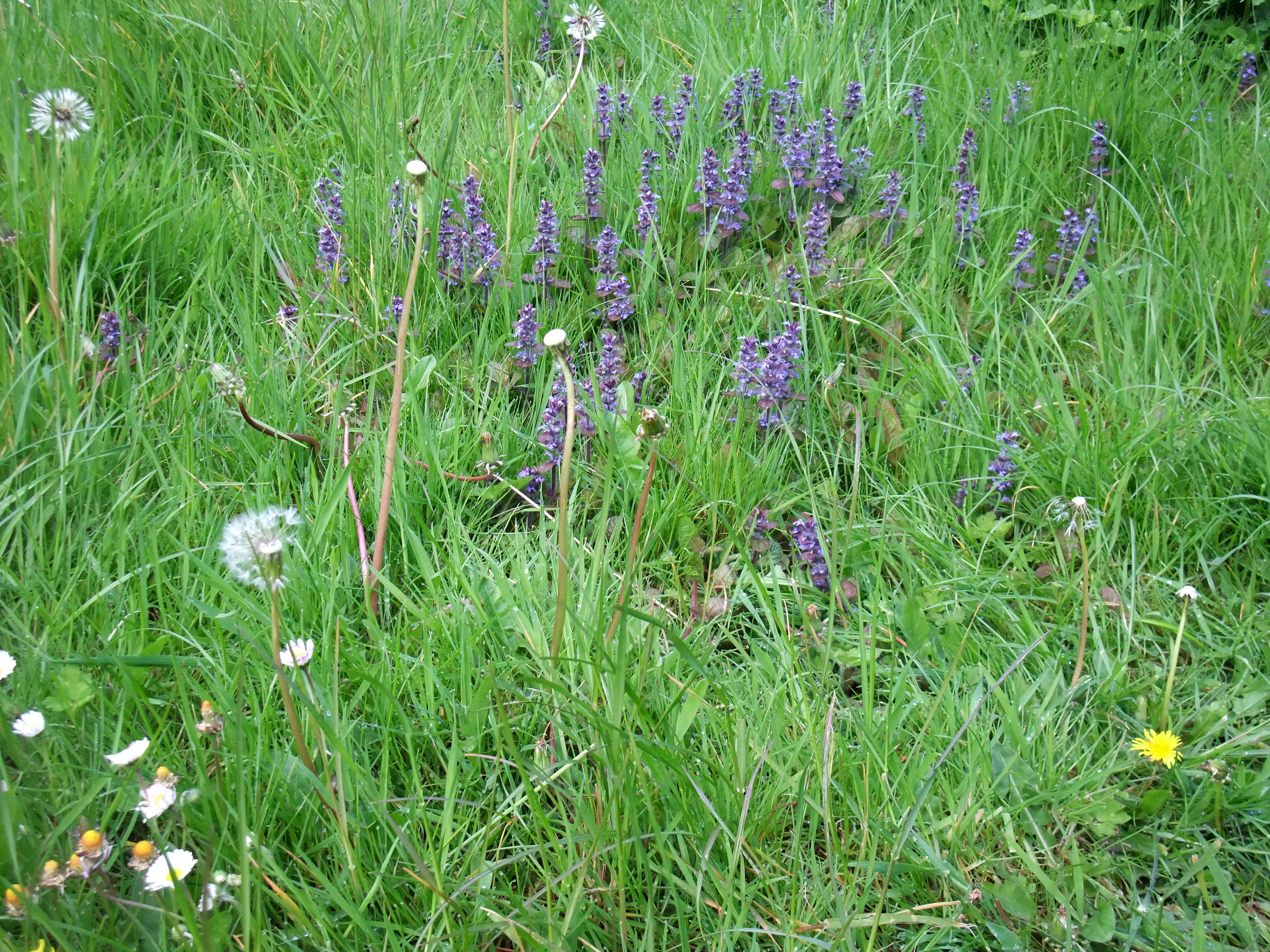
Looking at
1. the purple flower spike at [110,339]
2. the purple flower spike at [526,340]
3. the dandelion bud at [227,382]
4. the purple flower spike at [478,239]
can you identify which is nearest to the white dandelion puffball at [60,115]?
the purple flower spike at [110,339]

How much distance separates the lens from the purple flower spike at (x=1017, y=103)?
3.22 meters

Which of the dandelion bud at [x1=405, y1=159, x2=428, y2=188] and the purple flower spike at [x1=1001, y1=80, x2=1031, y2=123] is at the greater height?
the purple flower spike at [x1=1001, y1=80, x2=1031, y2=123]

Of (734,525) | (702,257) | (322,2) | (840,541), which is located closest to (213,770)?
(734,525)

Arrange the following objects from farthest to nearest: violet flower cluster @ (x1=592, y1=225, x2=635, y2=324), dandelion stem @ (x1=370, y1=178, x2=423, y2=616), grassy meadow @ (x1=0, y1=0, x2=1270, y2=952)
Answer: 1. violet flower cluster @ (x1=592, y1=225, x2=635, y2=324)
2. dandelion stem @ (x1=370, y1=178, x2=423, y2=616)
3. grassy meadow @ (x1=0, y1=0, x2=1270, y2=952)

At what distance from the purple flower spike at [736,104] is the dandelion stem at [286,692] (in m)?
2.37

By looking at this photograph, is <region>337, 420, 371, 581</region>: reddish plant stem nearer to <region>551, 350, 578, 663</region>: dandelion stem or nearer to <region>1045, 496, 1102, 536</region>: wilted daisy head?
<region>551, 350, 578, 663</region>: dandelion stem

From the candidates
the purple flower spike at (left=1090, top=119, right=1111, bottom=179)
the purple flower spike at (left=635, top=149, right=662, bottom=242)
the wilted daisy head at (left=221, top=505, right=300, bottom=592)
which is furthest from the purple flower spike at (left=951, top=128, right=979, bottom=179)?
the wilted daisy head at (left=221, top=505, right=300, bottom=592)

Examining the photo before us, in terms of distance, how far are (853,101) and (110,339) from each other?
231cm

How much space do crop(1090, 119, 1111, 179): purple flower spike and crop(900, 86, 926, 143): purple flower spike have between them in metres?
0.51

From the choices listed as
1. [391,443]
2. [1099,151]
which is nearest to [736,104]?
[1099,151]

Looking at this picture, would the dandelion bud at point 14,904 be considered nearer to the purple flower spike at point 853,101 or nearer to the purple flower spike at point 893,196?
the purple flower spike at point 893,196

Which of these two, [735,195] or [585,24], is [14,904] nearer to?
[735,195]

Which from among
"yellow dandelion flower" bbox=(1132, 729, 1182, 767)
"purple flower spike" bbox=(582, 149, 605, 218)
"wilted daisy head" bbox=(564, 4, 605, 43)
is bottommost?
"yellow dandelion flower" bbox=(1132, 729, 1182, 767)

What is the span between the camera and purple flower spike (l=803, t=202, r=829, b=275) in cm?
266
